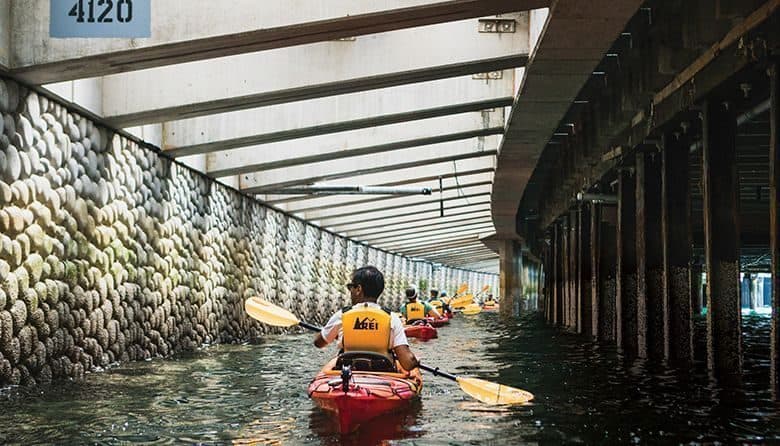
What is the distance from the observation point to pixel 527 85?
1498 centimetres

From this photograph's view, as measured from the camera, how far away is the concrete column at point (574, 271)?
2967 centimetres

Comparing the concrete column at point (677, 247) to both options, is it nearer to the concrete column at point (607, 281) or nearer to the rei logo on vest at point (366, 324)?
the concrete column at point (607, 281)

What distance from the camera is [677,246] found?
17812 mm

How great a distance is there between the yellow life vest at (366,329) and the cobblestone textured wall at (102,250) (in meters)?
4.24

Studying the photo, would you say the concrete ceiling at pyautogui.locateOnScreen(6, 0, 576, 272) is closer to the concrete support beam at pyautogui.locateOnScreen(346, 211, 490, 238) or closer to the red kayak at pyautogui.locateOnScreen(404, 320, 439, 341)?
the red kayak at pyautogui.locateOnScreen(404, 320, 439, 341)

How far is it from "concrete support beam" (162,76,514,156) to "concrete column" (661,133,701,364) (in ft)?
10.2

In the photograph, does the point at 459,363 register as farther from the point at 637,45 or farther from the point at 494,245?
the point at 494,245

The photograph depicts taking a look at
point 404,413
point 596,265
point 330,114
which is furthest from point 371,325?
point 596,265

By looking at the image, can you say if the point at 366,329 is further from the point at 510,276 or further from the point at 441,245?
the point at 441,245

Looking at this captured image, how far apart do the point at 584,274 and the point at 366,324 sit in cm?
1976

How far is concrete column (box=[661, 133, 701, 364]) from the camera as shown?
17.6m

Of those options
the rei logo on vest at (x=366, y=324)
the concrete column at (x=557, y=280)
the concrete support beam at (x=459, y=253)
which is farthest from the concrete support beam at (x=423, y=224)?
the rei logo on vest at (x=366, y=324)

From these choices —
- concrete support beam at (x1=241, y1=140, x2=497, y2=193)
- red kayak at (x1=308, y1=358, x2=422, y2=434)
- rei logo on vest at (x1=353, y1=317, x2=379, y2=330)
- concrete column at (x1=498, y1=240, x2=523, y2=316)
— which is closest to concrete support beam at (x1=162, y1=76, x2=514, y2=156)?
concrete support beam at (x1=241, y1=140, x2=497, y2=193)

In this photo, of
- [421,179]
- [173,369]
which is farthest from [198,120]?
[421,179]
